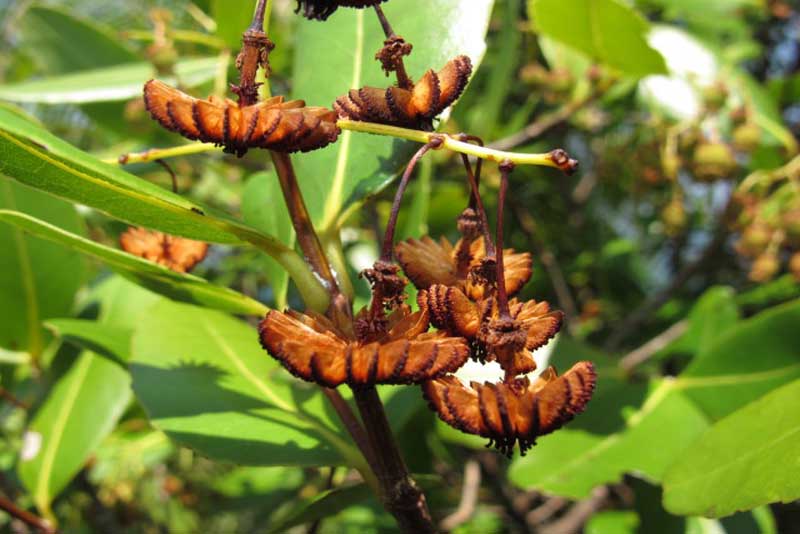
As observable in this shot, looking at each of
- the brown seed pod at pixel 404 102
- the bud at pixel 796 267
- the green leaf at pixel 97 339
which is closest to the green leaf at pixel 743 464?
the brown seed pod at pixel 404 102

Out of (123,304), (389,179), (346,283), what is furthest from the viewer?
(123,304)

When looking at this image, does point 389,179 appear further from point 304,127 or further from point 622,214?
point 622,214

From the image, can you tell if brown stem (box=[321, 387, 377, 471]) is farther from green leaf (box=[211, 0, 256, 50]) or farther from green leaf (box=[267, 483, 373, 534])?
green leaf (box=[211, 0, 256, 50])

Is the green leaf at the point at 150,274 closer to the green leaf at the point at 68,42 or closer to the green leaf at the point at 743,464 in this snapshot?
the green leaf at the point at 743,464

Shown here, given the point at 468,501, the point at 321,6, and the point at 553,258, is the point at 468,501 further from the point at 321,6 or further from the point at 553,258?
the point at 321,6

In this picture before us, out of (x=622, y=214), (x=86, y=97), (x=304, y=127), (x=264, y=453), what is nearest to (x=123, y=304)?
(x=86, y=97)

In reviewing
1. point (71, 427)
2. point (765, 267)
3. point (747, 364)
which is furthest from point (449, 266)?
point (765, 267)
